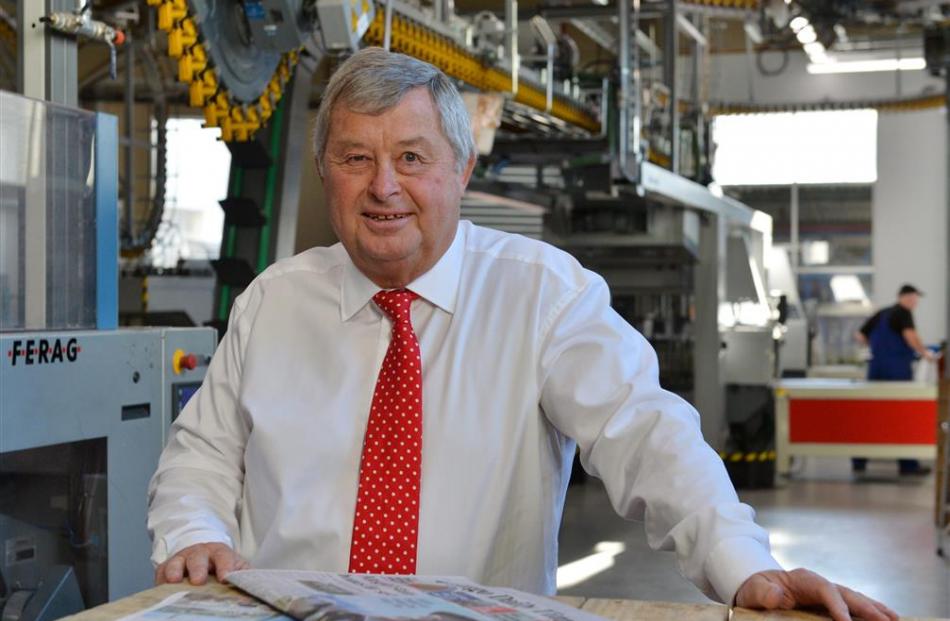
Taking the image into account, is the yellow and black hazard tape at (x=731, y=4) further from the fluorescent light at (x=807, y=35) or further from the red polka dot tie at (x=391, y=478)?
the red polka dot tie at (x=391, y=478)

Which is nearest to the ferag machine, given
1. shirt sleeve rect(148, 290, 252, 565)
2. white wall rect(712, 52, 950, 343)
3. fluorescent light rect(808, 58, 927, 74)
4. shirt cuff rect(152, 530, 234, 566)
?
shirt sleeve rect(148, 290, 252, 565)

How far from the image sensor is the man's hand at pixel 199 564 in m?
1.58

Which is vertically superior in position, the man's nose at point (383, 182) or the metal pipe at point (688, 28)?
the metal pipe at point (688, 28)

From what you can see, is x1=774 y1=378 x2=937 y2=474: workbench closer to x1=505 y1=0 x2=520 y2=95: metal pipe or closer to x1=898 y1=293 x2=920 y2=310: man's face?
x1=898 y1=293 x2=920 y2=310: man's face

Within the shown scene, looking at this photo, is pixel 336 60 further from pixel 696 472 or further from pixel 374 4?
pixel 696 472

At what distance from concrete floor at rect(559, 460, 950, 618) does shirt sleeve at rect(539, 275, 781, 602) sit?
4024mm

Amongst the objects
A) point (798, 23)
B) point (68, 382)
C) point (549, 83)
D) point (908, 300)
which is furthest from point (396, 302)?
point (908, 300)

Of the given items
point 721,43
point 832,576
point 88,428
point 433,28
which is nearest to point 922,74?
point 721,43

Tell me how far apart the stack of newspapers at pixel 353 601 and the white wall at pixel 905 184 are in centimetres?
1434

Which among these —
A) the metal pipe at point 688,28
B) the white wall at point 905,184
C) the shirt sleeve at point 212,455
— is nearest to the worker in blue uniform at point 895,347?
the metal pipe at point 688,28

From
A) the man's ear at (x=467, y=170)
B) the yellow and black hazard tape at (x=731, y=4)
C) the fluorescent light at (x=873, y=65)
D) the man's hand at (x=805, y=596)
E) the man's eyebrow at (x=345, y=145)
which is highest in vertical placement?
the fluorescent light at (x=873, y=65)

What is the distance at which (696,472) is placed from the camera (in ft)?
5.21

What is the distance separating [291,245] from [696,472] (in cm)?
294

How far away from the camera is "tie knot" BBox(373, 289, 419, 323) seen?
186 centimetres
